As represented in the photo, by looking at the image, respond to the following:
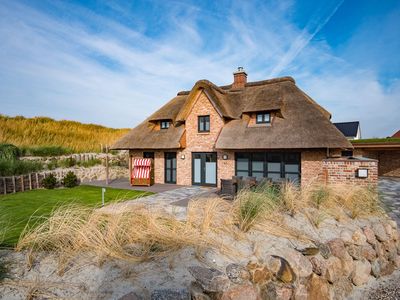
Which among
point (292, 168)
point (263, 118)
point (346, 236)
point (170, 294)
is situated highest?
point (263, 118)

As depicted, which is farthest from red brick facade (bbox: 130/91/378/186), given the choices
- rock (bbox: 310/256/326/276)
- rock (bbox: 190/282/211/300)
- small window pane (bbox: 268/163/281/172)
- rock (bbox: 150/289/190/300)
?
rock (bbox: 150/289/190/300)

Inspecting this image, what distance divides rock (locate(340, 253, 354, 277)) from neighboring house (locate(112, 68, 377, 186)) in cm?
465

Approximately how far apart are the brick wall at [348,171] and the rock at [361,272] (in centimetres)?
382

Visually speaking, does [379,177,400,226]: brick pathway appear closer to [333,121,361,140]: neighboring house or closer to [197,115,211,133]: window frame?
[197,115,211,133]: window frame

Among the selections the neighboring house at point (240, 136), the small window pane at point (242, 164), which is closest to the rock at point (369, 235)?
the neighboring house at point (240, 136)

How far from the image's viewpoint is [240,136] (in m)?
12.8

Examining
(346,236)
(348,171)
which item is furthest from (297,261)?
(348,171)

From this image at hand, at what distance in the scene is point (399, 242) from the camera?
22.9ft

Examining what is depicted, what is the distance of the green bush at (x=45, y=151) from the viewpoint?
15.6m

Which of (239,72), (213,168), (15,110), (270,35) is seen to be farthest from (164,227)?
(15,110)

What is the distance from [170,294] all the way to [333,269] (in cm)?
386

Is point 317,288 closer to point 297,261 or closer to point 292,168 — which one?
point 297,261

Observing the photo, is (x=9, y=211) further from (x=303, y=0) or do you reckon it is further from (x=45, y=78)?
(x=303, y=0)

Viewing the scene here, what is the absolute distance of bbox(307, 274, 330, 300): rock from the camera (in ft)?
13.8
